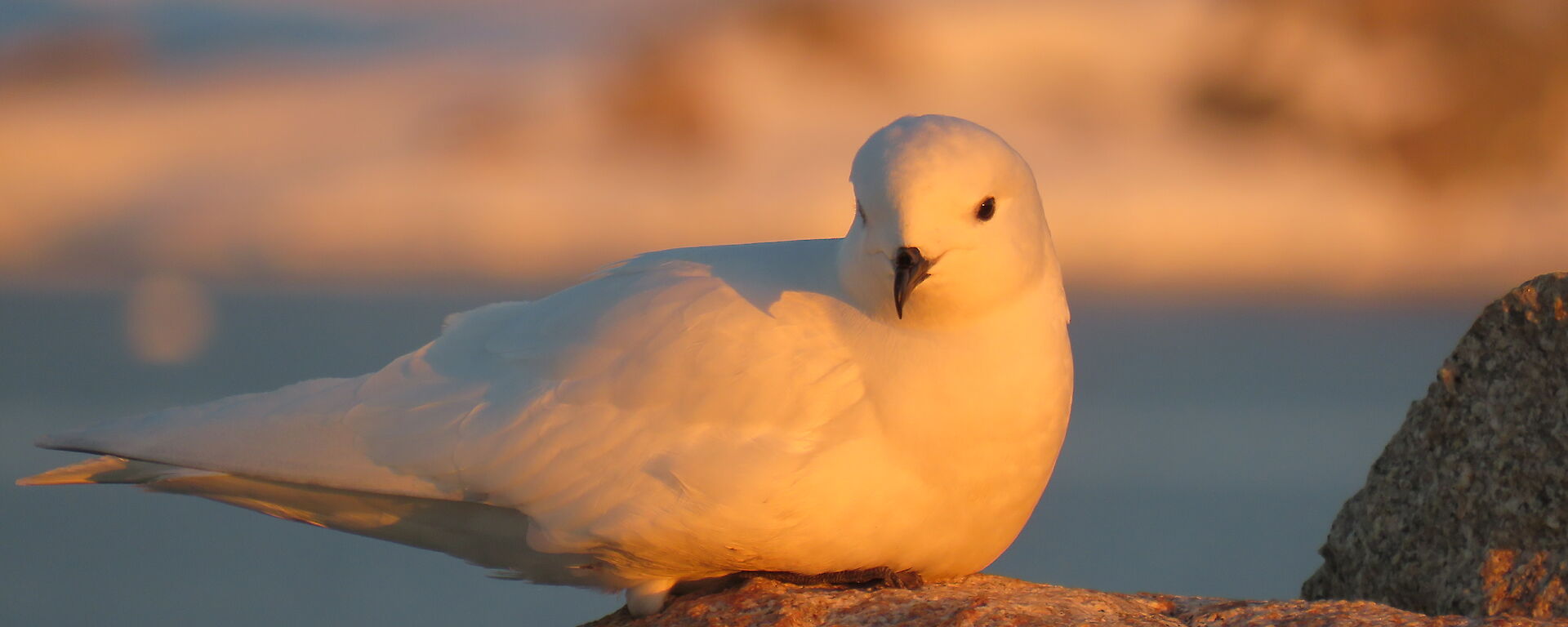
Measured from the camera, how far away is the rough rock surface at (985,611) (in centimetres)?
339

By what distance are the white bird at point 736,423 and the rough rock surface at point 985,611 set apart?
3.5 inches

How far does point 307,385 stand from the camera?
4.00m

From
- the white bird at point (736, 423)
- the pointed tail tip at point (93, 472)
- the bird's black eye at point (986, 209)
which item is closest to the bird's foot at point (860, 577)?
the white bird at point (736, 423)

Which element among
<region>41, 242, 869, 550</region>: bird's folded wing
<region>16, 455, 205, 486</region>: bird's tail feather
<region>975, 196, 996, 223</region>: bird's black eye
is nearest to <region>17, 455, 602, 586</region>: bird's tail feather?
<region>16, 455, 205, 486</region>: bird's tail feather

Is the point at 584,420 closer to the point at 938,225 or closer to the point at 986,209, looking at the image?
the point at 938,225

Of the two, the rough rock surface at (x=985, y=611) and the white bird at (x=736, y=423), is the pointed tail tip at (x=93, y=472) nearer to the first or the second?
the white bird at (x=736, y=423)

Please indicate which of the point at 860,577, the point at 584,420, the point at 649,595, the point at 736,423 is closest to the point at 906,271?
the point at 736,423

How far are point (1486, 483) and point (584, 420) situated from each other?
2492 millimetres

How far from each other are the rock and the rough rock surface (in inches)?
15.0

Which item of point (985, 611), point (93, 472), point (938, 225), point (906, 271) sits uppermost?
point (938, 225)

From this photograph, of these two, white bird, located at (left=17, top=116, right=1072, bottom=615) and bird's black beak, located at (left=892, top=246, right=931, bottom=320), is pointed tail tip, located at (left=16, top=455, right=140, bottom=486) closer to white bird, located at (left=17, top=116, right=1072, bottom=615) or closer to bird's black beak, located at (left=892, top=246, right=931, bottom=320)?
white bird, located at (left=17, top=116, right=1072, bottom=615)

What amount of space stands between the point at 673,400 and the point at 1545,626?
2198 millimetres

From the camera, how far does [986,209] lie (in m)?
3.55

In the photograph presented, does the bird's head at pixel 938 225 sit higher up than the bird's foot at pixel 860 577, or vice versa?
the bird's head at pixel 938 225
